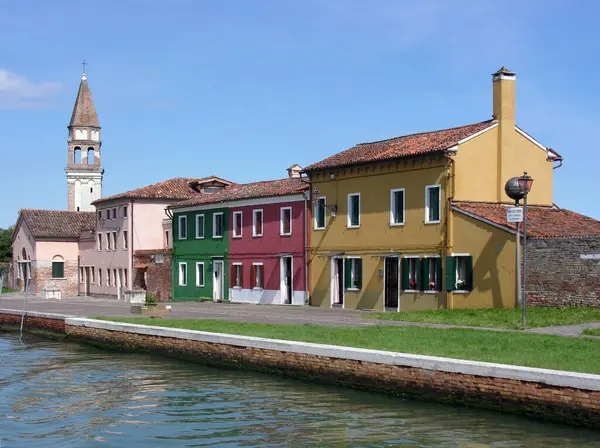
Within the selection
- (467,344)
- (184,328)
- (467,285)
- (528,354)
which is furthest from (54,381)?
(467,285)

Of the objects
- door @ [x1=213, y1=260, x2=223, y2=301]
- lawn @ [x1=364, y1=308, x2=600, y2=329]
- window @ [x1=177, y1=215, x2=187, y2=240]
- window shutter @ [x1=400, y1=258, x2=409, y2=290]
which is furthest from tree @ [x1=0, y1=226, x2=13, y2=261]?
lawn @ [x1=364, y1=308, x2=600, y2=329]

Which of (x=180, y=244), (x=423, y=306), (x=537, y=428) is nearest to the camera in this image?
(x=537, y=428)

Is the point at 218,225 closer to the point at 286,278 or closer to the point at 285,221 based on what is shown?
the point at 285,221

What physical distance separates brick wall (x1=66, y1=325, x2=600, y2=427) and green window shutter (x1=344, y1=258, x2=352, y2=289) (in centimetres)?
1335

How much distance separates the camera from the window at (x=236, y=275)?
42562 millimetres

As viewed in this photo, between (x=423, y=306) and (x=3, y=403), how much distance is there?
17263 mm

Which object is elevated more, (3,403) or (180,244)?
(180,244)

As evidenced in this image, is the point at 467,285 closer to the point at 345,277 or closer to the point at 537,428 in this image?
the point at 345,277

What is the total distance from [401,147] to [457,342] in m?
16.0

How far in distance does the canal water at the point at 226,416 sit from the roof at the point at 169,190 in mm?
32148

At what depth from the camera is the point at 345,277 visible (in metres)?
35.2

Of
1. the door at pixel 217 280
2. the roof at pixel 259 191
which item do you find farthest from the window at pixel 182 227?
the door at pixel 217 280

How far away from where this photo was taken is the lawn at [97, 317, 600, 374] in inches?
594

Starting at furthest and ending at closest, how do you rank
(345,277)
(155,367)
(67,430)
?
(345,277)
(155,367)
(67,430)
